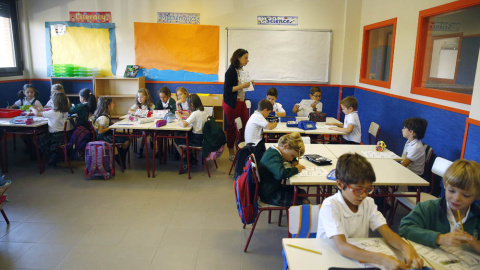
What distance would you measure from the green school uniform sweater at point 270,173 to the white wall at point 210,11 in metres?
4.52

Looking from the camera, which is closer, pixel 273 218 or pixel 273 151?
pixel 273 151

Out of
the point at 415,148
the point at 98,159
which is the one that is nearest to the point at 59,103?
the point at 98,159

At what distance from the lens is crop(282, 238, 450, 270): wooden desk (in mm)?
1540

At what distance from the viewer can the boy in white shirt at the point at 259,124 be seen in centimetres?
434

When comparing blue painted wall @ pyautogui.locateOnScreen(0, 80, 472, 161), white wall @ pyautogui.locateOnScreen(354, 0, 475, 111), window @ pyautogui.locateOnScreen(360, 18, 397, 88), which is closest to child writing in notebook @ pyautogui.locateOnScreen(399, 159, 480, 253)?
blue painted wall @ pyautogui.locateOnScreen(0, 80, 472, 161)

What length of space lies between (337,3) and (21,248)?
6596 mm

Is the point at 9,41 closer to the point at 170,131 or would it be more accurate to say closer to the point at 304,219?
the point at 170,131

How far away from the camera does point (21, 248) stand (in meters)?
2.91

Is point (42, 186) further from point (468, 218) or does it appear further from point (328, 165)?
point (468, 218)

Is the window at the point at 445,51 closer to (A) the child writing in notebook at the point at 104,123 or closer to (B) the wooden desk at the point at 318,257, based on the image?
(B) the wooden desk at the point at 318,257

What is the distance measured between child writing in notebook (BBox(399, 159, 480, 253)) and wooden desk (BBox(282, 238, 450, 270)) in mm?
90

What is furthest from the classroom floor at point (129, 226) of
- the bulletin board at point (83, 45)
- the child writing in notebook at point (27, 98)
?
the bulletin board at point (83, 45)

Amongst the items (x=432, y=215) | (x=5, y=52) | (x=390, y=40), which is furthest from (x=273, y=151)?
(x=5, y=52)

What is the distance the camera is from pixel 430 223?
1.82 metres
